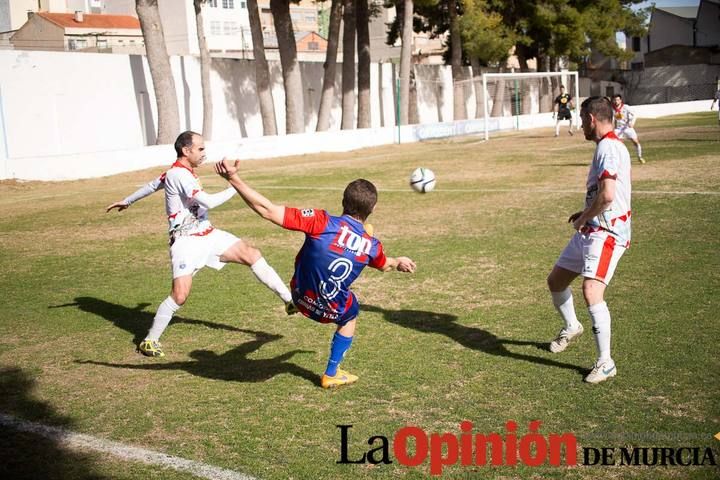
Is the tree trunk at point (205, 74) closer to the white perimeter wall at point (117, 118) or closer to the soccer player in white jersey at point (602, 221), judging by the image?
the white perimeter wall at point (117, 118)

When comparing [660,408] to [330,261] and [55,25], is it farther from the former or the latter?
[55,25]

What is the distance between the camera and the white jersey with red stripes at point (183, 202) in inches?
294

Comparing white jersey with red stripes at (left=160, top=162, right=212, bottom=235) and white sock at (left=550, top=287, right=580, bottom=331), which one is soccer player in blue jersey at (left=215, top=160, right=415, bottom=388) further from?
white jersey with red stripes at (left=160, top=162, right=212, bottom=235)

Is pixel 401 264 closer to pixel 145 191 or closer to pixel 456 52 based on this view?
pixel 145 191

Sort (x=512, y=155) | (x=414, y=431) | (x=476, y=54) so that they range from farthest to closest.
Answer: (x=476, y=54), (x=512, y=155), (x=414, y=431)

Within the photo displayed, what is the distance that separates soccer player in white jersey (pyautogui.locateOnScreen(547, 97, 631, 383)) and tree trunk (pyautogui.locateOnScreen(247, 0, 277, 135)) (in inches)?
1160

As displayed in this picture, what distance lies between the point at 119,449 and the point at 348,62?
35.9 meters

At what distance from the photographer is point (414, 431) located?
5.35 meters

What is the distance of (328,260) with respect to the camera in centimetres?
588

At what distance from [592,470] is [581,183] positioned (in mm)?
15038

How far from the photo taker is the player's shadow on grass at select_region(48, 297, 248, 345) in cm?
834

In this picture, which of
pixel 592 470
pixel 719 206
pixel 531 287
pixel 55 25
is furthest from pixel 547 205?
pixel 55 25

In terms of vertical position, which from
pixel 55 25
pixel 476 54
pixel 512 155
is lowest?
pixel 512 155

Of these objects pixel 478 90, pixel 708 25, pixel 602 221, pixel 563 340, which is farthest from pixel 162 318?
pixel 708 25
